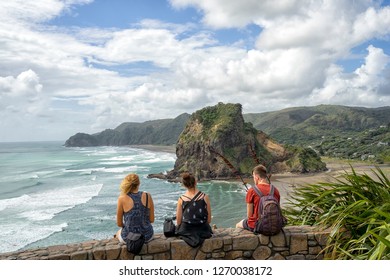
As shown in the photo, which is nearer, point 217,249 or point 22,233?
point 217,249

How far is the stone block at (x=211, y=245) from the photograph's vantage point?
4957 mm

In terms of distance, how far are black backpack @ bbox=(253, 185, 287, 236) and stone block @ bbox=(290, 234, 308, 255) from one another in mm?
273

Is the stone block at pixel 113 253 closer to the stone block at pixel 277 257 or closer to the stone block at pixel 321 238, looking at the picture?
the stone block at pixel 277 257

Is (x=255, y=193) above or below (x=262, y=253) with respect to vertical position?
above

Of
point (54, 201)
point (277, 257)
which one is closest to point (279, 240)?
point (277, 257)

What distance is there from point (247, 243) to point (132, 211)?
1663 mm

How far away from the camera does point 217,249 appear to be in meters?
5.00

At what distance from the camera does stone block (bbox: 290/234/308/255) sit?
512 centimetres

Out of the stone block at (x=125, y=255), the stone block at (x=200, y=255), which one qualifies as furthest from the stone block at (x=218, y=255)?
the stone block at (x=125, y=255)

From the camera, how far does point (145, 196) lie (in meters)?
4.95

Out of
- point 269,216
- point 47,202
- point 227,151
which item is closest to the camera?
point 269,216

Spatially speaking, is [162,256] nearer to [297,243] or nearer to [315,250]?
[297,243]

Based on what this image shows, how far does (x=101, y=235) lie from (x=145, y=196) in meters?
Result: 24.3
